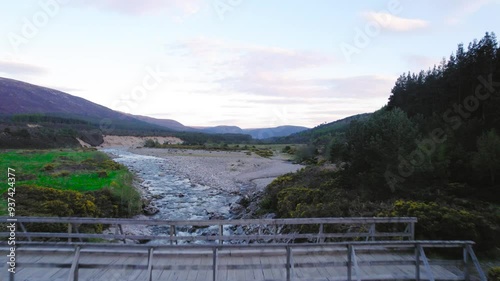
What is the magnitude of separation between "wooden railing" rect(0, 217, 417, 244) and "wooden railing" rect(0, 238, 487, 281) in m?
0.32

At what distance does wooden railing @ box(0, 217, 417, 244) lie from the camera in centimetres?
759

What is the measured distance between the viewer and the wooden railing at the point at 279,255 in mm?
6270

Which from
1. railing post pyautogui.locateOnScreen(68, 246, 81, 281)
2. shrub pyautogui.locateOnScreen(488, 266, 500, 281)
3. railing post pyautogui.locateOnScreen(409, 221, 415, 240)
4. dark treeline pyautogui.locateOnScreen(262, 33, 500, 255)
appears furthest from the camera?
dark treeline pyautogui.locateOnScreen(262, 33, 500, 255)

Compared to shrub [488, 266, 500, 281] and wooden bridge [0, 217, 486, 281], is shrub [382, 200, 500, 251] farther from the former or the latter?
shrub [488, 266, 500, 281]

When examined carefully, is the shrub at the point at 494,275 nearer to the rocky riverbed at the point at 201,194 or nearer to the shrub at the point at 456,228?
the shrub at the point at 456,228

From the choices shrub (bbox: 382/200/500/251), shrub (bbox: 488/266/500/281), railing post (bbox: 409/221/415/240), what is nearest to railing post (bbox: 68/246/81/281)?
railing post (bbox: 409/221/415/240)

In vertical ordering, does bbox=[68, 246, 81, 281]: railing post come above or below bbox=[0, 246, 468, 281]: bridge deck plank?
above

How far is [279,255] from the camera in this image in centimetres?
815

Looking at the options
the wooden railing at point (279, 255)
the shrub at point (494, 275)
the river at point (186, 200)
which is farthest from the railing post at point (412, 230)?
the river at point (186, 200)

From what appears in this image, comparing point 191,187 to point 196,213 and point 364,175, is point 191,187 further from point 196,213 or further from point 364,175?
point 364,175

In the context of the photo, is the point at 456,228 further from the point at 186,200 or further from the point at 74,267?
the point at 186,200

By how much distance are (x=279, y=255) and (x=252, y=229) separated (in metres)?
10.4

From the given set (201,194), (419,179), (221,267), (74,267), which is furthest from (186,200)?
(74,267)

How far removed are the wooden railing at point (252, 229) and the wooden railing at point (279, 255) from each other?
1.04 feet
